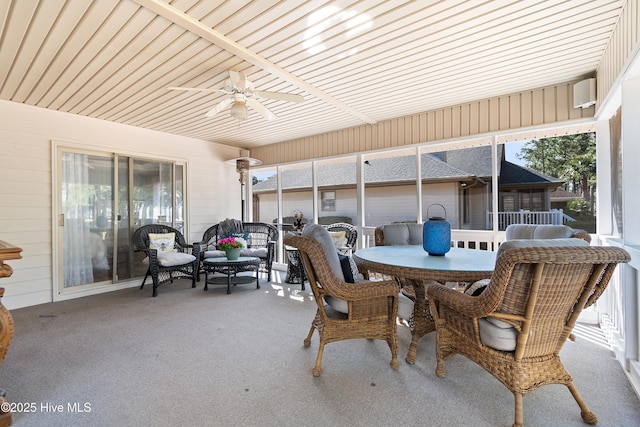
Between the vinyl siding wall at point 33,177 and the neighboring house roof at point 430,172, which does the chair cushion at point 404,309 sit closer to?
the neighboring house roof at point 430,172

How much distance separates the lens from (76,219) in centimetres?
443

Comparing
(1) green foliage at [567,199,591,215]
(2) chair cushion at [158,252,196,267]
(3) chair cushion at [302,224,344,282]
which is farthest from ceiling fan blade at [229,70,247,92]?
(1) green foliage at [567,199,591,215]

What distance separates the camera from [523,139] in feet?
12.6

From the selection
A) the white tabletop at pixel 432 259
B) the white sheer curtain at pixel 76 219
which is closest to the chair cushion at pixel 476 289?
the white tabletop at pixel 432 259

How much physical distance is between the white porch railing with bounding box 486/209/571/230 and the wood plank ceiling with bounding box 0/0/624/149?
1.58 metres

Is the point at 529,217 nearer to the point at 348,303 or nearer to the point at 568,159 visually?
the point at 568,159

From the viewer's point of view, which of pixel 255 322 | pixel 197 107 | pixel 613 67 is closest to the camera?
pixel 613 67

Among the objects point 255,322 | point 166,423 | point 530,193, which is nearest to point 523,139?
point 530,193

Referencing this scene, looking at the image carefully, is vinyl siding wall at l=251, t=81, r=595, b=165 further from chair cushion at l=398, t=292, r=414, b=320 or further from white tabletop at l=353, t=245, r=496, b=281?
chair cushion at l=398, t=292, r=414, b=320

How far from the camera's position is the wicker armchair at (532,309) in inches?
55.9

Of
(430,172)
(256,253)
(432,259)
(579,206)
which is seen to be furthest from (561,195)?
(256,253)

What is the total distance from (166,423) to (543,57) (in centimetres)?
424

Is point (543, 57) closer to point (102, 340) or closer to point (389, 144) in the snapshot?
point (389, 144)

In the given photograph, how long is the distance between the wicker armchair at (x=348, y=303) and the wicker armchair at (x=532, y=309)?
1.83ft
